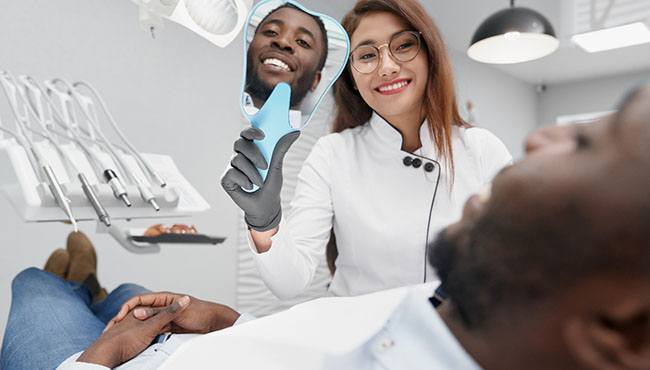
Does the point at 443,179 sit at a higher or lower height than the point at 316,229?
higher

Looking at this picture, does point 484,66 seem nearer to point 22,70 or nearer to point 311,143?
point 311,143

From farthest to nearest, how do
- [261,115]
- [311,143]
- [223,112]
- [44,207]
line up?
1. [311,143]
2. [223,112]
3. [44,207]
4. [261,115]

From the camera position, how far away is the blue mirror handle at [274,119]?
3.21 ft

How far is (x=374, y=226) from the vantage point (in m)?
1.34

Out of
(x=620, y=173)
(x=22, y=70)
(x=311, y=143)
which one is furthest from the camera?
(x=311, y=143)

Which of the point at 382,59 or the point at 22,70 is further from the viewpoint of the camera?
the point at 22,70

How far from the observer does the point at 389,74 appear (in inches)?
50.6

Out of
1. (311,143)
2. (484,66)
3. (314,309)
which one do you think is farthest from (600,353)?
(484,66)

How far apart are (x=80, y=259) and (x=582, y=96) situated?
22.0 ft

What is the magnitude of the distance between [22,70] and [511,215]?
2.74 meters

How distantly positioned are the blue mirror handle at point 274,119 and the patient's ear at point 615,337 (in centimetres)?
69

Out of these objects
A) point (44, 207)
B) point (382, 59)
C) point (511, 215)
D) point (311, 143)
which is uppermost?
point (382, 59)

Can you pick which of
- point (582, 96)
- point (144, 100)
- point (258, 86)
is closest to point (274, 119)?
point (258, 86)

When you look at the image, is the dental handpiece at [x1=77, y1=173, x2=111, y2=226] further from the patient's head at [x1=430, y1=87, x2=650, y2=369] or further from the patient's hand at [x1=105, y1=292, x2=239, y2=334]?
the patient's head at [x1=430, y1=87, x2=650, y2=369]
